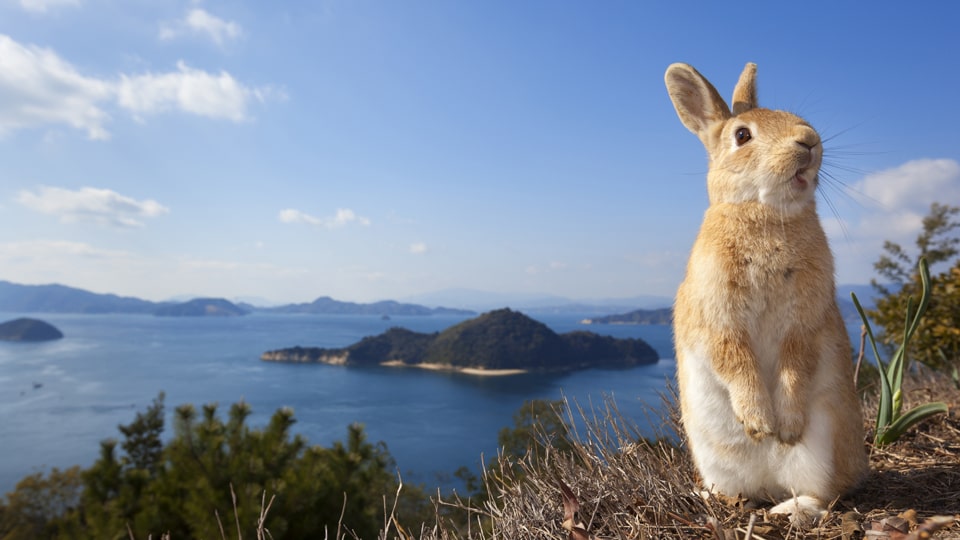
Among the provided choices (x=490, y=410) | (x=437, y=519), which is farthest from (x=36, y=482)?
(x=490, y=410)

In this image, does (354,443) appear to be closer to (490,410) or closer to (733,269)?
(733,269)

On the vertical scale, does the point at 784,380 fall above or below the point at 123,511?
above

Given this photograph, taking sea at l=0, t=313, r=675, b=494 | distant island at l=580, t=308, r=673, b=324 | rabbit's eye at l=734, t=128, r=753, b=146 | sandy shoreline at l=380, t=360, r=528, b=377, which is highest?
rabbit's eye at l=734, t=128, r=753, b=146

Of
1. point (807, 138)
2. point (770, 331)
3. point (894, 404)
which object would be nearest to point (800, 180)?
point (807, 138)

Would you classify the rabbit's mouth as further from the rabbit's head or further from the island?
the island

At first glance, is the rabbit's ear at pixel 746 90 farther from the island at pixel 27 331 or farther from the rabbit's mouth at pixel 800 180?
the island at pixel 27 331

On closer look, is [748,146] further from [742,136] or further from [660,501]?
[660,501]

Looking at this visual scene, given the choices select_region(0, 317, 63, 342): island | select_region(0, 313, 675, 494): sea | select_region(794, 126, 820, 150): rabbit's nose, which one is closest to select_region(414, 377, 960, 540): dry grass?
select_region(794, 126, 820, 150): rabbit's nose
